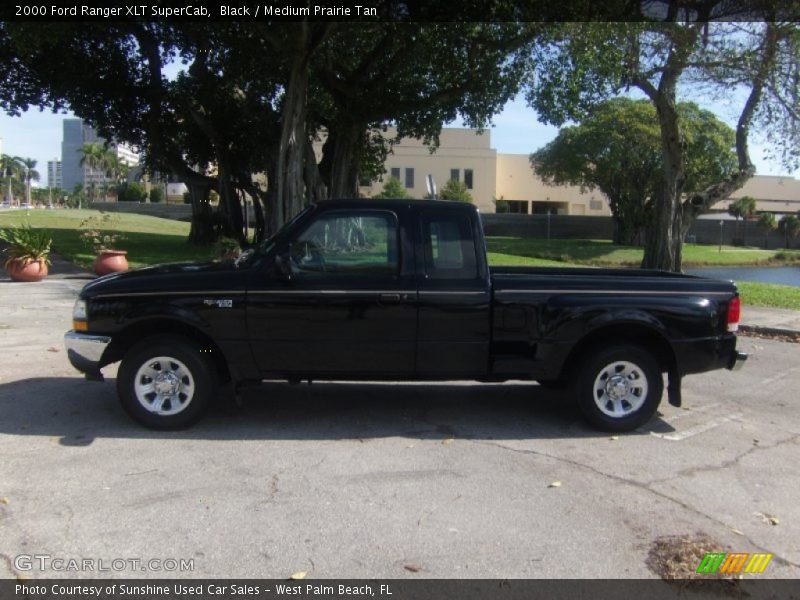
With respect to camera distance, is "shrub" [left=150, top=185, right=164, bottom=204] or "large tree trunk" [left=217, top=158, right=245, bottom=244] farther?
"shrub" [left=150, top=185, right=164, bottom=204]

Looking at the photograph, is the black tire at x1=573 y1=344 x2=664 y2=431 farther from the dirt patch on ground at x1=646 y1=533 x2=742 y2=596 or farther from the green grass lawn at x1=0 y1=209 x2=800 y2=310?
the green grass lawn at x1=0 y1=209 x2=800 y2=310

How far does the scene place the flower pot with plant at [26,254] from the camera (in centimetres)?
1477

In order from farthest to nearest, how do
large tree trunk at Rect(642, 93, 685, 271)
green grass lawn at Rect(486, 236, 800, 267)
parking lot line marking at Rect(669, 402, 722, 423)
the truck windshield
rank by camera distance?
green grass lawn at Rect(486, 236, 800, 267)
large tree trunk at Rect(642, 93, 685, 271)
parking lot line marking at Rect(669, 402, 722, 423)
the truck windshield

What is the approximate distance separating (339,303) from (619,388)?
8.01 feet

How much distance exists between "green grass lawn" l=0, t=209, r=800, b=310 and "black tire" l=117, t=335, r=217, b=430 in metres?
11.3

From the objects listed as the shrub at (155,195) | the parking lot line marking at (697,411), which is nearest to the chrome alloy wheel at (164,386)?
the parking lot line marking at (697,411)

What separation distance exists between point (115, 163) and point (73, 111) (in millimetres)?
101101

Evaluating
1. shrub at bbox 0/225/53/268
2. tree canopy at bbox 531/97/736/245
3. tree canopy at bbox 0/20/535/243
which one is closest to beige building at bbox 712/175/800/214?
tree canopy at bbox 531/97/736/245

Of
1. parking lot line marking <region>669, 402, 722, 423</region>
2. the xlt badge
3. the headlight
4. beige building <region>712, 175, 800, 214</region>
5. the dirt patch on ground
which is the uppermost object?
beige building <region>712, 175, 800, 214</region>

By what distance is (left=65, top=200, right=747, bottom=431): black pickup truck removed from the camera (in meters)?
5.42

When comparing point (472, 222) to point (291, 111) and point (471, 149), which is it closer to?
point (291, 111)

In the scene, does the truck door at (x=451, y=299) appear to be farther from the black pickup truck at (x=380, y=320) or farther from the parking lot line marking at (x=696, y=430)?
the parking lot line marking at (x=696, y=430)

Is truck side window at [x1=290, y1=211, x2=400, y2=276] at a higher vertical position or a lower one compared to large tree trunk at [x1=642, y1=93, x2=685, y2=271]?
lower

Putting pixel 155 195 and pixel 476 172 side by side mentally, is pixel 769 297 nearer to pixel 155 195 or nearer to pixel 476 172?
pixel 476 172
